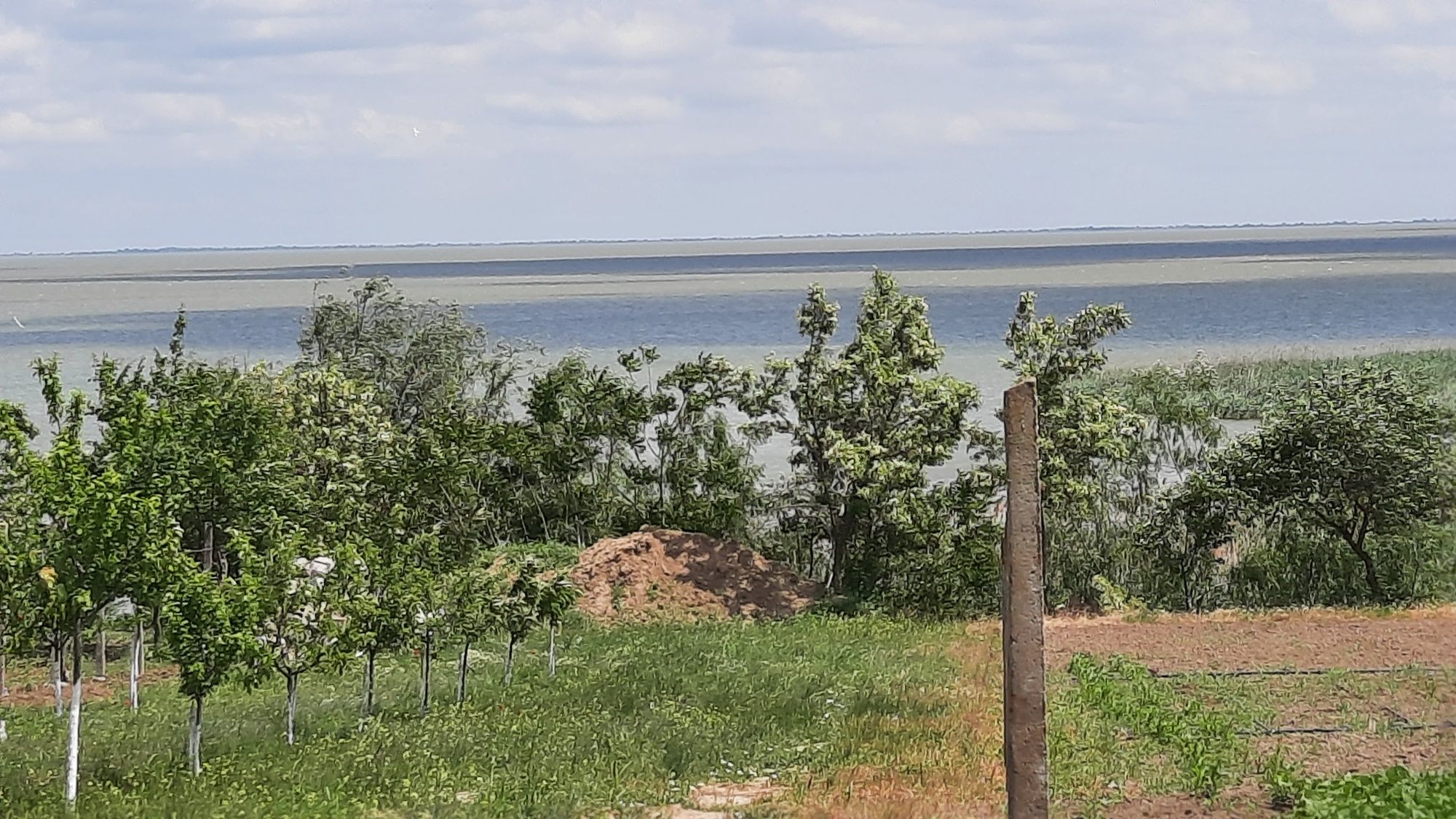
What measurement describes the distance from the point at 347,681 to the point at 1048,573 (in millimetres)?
10396

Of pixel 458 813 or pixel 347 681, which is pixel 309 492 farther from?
pixel 458 813

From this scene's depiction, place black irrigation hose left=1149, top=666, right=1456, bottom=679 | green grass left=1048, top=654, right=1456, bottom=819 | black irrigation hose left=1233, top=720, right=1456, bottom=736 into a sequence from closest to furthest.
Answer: green grass left=1048, top=654, right=1456, bottom=819 → black irrigation hose left=1233, top=720, right=1456, bottom=736 → black irrigation hose left=1149, top=666, right=1456, bottom=679

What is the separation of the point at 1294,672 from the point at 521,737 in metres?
7.24

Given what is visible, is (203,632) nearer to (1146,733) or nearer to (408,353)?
(1146,733)

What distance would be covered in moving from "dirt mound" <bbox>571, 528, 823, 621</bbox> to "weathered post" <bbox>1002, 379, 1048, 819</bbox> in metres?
14.5

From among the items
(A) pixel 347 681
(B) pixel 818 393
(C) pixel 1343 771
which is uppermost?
(B) pixel 818 393

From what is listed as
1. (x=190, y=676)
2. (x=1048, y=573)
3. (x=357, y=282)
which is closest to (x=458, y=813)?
(x=190, y=676)

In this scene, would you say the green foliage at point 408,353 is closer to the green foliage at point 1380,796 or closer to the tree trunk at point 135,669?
the tree trunk at point 135,669

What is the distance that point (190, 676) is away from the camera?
12.2 meters

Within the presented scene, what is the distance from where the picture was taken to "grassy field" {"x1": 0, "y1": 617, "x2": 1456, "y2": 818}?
11.0m

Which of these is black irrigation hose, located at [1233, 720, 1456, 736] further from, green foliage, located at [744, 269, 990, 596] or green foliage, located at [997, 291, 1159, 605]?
green foliage, located at [744, 269, 990, 596]

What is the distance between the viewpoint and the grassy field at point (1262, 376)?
34344 millimetres

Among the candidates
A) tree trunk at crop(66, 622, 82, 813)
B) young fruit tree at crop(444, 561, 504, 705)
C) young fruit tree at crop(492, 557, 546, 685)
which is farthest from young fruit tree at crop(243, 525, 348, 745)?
young fruit tree at crop(492, 557, 546, 685)

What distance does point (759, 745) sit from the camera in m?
13.5
